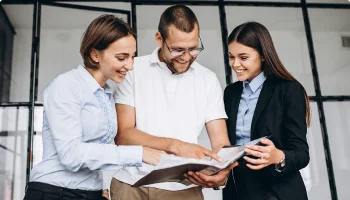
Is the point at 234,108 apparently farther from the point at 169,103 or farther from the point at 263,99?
the point at 169,103

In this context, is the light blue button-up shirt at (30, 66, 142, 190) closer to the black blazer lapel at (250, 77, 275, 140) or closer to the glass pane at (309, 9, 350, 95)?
the black blazer lapel at (250, 77, 275, 140)

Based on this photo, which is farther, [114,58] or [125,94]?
[125,94]

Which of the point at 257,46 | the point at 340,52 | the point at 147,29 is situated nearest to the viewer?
the point at 257,46

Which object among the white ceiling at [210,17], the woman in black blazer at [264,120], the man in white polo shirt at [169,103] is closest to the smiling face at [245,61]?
the woman in black blazer at [264,120]

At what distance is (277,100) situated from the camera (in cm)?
177

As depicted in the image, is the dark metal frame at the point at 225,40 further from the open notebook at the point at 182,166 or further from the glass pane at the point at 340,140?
the open notebook at the point at 182,166

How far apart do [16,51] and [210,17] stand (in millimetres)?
1714

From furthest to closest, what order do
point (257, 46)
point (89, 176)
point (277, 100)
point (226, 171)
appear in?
point (257, 46), point (277, 100), point (226, 171), point (89, 176)

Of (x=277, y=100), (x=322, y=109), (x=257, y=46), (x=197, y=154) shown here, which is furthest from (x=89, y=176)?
(x=322, y=109)

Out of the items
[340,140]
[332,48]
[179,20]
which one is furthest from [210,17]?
[179,20]

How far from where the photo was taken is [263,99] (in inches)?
70.9

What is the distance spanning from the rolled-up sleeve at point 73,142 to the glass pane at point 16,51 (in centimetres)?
214

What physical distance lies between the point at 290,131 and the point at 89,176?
0.81m

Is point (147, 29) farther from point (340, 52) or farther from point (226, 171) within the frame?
point (226, 171)
